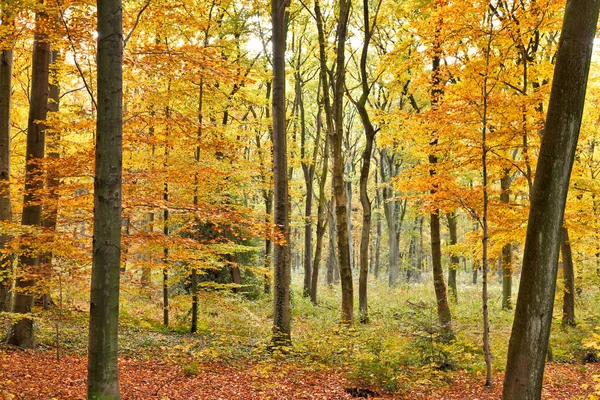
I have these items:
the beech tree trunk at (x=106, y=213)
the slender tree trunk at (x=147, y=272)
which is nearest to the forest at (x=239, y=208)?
the beech tree trunk at (x=106, y=213)

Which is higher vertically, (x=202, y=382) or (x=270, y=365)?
(x=270, y=365)

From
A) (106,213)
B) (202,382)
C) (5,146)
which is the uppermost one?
(5,146)

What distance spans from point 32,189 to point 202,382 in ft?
15.3

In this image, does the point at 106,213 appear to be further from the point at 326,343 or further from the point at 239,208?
the point at 239,208

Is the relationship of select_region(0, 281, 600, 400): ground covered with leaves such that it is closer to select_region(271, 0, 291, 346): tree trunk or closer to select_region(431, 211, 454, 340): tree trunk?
Result: select_region(271, 0, 291, 346): tree trunk

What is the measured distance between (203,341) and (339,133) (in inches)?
264

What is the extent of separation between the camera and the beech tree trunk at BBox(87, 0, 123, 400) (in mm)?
4164

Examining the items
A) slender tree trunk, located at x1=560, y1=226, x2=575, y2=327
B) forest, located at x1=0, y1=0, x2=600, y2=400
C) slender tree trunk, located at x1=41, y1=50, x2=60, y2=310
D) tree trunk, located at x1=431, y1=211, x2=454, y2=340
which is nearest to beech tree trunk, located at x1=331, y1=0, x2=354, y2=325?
forest, located at x1=0, y1=0, x2=600, y2=400

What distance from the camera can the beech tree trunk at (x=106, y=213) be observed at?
4164 mm

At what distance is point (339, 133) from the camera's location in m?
12.0

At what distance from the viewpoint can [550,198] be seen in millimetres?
4441

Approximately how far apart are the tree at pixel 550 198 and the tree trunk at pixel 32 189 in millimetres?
7720

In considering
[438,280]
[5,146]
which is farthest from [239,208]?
[438,280]

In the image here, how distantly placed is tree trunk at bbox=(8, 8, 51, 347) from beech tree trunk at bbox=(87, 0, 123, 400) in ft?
13.8
